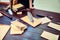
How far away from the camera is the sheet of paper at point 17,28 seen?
1.26 metres

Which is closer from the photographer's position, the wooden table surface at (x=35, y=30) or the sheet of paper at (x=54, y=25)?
the wooden table surface at (x=35, y=30)

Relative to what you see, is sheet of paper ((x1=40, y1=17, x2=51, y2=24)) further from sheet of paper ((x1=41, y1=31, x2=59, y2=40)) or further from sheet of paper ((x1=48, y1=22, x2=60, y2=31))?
sheet of paper ((x1=41, y1=31, x2=59, y2=40))

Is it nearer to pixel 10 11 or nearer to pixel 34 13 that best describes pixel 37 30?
pixel 34 13

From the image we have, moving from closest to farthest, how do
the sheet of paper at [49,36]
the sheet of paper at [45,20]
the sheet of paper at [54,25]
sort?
the sheet of paper at [49,36] → the sheet of paper at [54,25] → the sheet of paper at [45,20]

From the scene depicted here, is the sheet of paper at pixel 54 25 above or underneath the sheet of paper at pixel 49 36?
above

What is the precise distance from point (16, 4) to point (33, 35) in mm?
748

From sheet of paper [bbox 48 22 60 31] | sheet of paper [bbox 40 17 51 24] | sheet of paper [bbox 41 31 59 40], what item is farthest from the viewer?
sheet of paper [bbox 40 17 51 24]

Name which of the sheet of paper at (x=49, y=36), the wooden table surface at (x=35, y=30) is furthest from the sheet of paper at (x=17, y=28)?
the sheet of paper at (x=49, y=36)

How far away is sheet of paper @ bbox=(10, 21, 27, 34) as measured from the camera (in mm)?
1257

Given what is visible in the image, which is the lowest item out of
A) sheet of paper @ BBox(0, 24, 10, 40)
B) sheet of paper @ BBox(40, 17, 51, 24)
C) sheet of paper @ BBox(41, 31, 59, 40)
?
sheet of paper @ BBox(41, 31, 59, 40)

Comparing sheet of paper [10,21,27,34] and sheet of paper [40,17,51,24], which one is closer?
sheet of paper [10,21,27,34]

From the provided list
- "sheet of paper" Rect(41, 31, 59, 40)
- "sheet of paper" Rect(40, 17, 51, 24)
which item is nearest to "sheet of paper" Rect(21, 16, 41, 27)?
"sheet of paper" Rect(40, 17, 51, 24)

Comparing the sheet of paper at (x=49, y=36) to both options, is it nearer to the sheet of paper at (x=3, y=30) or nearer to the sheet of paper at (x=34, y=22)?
the sheet of paper at (x=34, y=22)

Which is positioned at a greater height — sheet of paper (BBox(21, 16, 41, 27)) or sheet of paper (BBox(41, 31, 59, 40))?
sheet of paper (BBox(21, 16, 41, 27))
